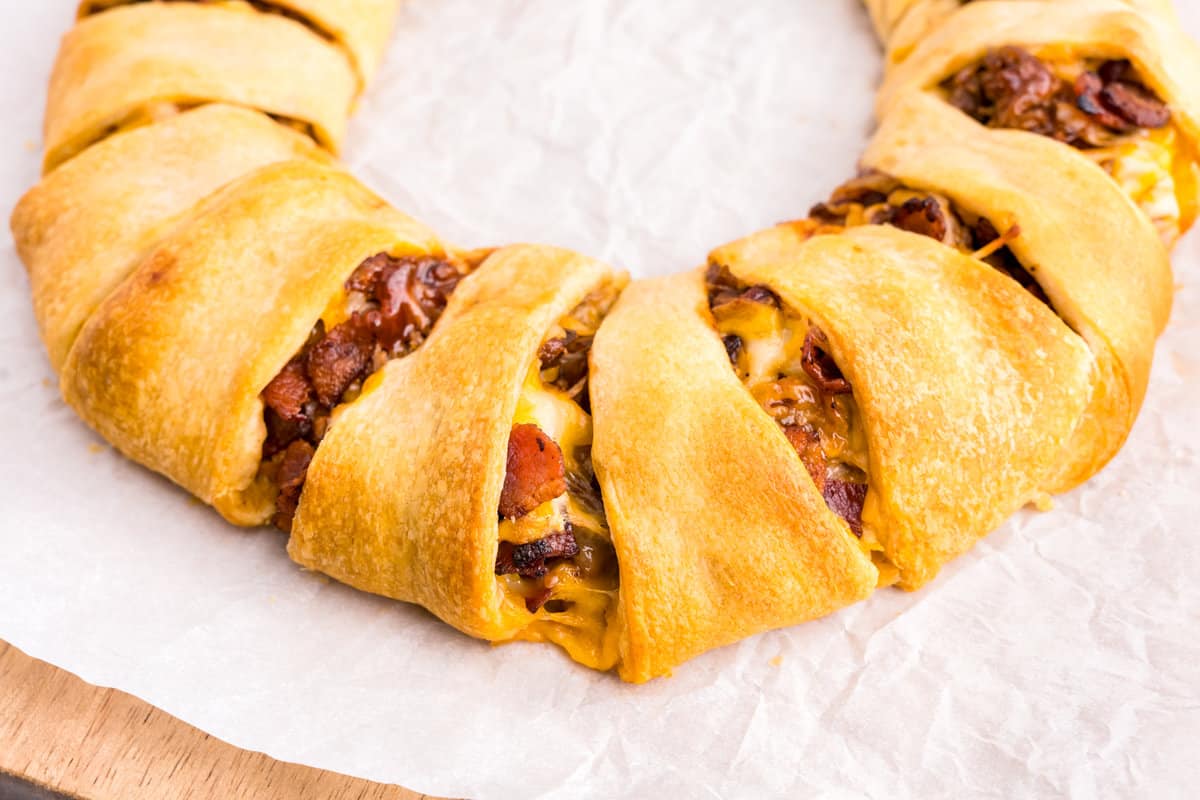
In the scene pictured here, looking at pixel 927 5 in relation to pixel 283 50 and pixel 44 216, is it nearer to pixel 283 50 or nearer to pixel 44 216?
pixel 283 50

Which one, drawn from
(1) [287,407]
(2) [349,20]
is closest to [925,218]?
(1) [287,407]

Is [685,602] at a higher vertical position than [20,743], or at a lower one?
higher

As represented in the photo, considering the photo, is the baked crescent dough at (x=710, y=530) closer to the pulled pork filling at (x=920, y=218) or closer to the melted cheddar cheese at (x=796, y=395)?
the melted cheddar cheese at (x=796, y=395)

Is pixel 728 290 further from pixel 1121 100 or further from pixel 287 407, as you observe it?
pixel 1121 100

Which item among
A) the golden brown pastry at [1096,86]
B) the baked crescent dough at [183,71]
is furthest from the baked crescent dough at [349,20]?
the golden brown pastry at [1096,86]

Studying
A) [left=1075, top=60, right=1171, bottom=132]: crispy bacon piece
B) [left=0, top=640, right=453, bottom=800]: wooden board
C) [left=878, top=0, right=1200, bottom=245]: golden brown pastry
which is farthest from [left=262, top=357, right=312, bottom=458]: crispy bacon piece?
[left=1075, top=60, right=1171, bottom=132]: crispy bacon piece

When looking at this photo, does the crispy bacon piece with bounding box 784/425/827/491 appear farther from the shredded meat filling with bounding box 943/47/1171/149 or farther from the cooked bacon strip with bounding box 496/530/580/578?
the shredded meat filling with bounding box 943/47/1171/149

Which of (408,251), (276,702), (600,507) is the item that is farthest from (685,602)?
(408,251)
